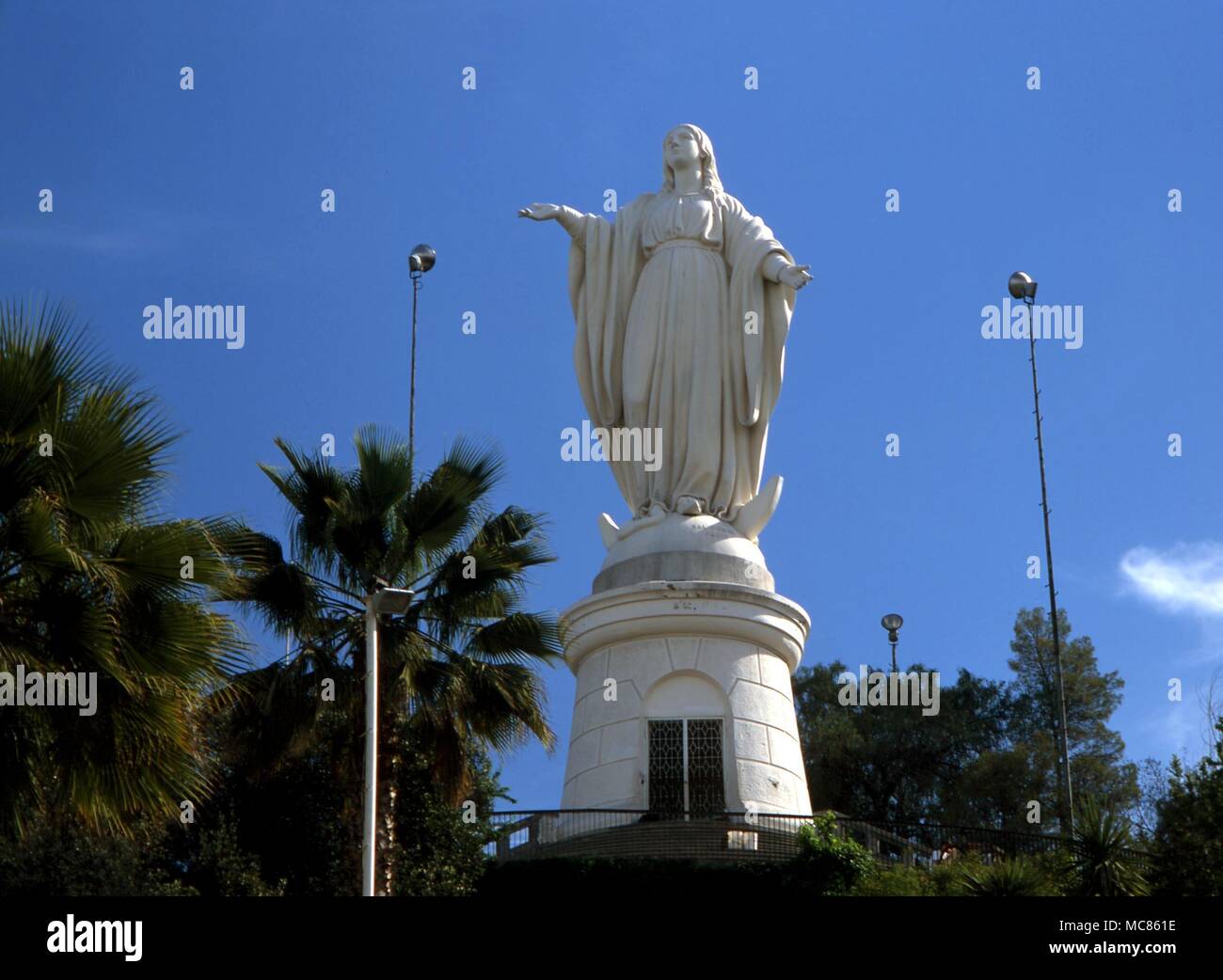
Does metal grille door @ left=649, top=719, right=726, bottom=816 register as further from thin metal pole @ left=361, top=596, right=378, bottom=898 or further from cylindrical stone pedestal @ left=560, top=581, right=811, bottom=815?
thin metal pole @ left=361, top=596, right=378, bottom=898

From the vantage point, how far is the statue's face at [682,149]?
27766 millimetres

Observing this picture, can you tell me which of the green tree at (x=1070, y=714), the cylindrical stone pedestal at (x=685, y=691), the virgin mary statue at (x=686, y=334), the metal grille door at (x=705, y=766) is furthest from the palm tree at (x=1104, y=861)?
the green tree at (x=1070, y=714)

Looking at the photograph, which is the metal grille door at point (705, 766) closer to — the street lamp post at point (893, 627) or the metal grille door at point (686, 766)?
the metal grille door at point (686, 766)

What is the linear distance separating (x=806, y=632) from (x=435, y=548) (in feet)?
22.1

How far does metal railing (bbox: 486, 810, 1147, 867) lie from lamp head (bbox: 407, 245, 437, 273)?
10447 mm

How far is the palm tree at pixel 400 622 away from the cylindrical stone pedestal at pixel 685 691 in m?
3.29

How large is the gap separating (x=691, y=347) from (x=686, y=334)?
19 centimetres

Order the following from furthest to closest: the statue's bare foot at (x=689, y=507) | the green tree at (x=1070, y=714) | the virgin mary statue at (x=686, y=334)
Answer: the green tree at (x=1070, y=714)
the virgin mary statue at (x=686, y=334)
the statue's bare foot at (x=689, y=507)

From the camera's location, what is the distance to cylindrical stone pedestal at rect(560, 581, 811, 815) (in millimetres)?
24406

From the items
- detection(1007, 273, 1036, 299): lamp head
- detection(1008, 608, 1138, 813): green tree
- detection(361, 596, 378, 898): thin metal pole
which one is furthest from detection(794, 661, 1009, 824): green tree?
detection(361, 596, 378, 898): thin metal pole
